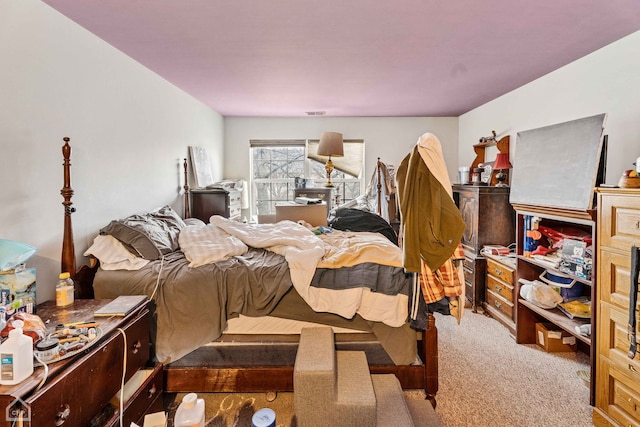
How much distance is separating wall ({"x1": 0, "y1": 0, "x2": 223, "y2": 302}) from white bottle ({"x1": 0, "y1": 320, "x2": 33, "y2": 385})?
0.91m

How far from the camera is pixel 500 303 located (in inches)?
123

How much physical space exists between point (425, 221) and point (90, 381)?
169 cm

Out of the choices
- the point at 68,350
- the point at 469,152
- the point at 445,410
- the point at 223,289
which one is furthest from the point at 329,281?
the point at 469,152

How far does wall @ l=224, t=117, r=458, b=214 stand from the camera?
5324 mm

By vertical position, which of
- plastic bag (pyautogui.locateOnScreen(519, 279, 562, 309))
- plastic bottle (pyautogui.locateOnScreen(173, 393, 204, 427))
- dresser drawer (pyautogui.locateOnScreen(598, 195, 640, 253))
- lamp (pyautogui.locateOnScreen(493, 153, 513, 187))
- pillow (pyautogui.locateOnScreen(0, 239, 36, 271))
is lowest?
plastic bottle (pyautogui.locateOnScreen(173, 393, 204, 427))

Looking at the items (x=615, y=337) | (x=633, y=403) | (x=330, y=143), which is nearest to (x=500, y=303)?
(x=615, y=337)

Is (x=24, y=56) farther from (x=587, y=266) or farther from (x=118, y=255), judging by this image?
(x=587, y=266)

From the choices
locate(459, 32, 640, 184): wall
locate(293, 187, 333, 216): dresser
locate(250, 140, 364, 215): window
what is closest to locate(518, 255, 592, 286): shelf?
locate(459, 32, 640, 184): wall

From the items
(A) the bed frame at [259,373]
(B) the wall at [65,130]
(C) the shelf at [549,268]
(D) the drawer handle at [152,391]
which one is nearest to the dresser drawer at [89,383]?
(D) the drawer handle at [152,391]

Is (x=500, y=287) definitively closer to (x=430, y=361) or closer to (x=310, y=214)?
(x=430, y=361)

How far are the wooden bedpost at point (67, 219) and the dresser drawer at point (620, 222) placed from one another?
117 inches

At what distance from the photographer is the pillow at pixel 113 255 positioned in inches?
82.1

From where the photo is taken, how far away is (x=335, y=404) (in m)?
1.53

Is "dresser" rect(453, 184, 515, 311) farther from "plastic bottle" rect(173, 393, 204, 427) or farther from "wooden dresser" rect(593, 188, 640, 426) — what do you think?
"plastic bottle" rect(173, 393, 204, 427)
